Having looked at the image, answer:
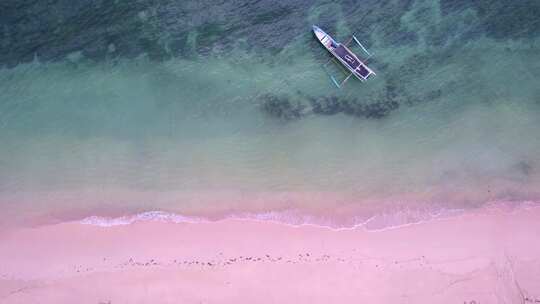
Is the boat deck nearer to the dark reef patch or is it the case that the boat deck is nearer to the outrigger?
the outrigger

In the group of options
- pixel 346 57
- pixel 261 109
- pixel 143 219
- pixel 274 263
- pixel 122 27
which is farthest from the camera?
pixel 122 27

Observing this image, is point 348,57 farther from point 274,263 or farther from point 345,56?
point 274,263

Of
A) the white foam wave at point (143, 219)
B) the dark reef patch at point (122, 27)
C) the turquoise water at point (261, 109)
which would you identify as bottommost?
the white foam wave at point (143, 219)

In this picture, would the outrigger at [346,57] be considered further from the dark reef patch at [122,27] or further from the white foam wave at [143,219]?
the white foam wave at [143,219]

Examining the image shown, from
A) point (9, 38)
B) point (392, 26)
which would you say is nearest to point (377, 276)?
point (392, 26)

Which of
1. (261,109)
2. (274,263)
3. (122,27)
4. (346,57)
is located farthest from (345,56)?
(122,27)

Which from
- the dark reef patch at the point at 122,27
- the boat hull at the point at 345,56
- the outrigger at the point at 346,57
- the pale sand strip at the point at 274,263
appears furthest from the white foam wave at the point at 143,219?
the boat hull at the point at 345,56
